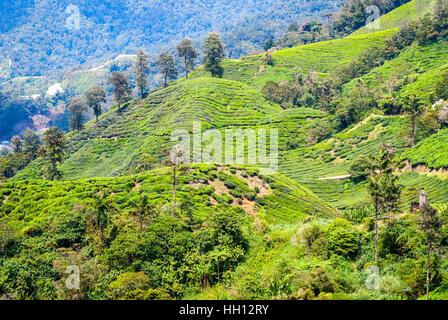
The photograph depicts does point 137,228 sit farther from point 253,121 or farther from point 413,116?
point 253,121

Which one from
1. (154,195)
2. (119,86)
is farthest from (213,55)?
(154,195)

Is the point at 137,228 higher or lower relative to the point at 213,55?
lower

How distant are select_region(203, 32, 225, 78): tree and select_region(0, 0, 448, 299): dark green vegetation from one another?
13.5m

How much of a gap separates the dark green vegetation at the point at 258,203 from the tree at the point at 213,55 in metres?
13.5

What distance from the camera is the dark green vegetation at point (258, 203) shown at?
3634cm

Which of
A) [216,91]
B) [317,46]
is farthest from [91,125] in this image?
[317,46]

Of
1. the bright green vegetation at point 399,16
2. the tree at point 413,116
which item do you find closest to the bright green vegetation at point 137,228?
the tree at point 413,116

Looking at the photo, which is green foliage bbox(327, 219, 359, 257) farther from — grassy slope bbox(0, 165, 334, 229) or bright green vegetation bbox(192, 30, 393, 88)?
bright green vegetation bbox(192, 30, 393, 88)

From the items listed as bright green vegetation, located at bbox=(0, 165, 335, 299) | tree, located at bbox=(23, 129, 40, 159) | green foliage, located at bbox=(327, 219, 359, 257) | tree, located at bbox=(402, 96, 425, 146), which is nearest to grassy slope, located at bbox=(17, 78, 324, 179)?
tree, located at bbox=(23, 129, 40, 159)

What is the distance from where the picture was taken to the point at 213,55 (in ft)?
461

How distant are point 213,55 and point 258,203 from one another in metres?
91.3

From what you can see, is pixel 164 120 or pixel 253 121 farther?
pixel 164 120
